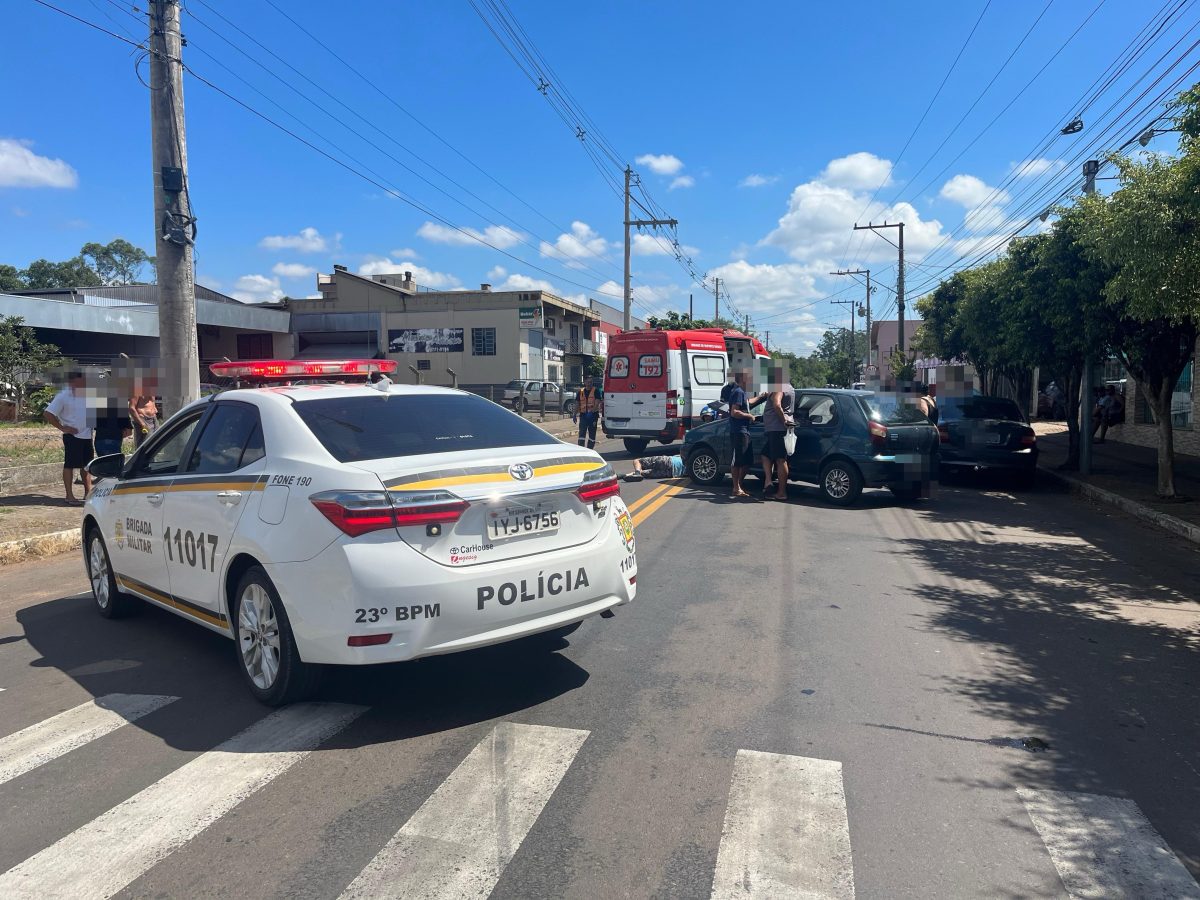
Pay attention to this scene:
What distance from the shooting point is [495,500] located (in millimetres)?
4203

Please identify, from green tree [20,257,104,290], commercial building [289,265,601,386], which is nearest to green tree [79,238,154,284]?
green tree [20,257,104,290]

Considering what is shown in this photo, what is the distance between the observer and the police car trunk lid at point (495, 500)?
13.3 feet

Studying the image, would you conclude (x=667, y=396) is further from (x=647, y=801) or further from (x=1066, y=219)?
(x=647, y=801)

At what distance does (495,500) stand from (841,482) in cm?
854

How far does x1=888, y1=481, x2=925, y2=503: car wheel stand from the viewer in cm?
1197

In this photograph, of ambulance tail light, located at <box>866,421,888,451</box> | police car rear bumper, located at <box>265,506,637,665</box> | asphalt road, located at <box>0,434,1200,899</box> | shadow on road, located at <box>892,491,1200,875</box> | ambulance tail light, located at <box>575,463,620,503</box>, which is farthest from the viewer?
ambulance tail light, located at <box>866,421,888,451</box>

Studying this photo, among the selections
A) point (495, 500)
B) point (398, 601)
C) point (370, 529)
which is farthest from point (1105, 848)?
point (370, 529)

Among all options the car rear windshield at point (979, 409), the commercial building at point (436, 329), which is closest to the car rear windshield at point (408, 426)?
the car rear windshield at point (979, 409)

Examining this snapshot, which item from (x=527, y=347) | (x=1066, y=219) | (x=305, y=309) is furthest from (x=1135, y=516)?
(x=305, y=309)

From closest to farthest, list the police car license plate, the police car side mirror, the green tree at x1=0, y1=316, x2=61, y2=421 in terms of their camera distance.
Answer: the police car license plate
the police car side mirror
the green tree at x1=0, y1=316, x2=61, y2=421

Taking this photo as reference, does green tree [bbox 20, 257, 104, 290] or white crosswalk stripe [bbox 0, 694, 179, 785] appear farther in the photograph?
green tree [bbox 20, 257, 104, 290]

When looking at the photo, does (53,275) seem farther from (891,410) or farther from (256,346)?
(891,410)

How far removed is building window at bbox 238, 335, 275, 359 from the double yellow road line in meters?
36.5

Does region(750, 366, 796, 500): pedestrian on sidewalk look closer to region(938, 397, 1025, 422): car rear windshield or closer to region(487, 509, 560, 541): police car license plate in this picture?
region(938, 397, 1025, 422): car rear windshield
